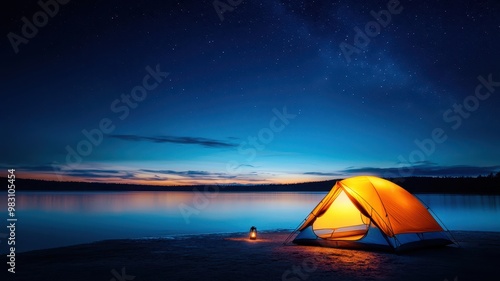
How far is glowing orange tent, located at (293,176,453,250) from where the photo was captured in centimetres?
1258

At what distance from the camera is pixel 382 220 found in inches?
498

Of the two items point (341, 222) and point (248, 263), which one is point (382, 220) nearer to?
point (341, 222)

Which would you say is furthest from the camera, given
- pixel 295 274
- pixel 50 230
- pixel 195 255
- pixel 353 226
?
pixel 50 230

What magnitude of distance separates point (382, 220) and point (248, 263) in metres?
4.62

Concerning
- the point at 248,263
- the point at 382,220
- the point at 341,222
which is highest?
the point at 382,220

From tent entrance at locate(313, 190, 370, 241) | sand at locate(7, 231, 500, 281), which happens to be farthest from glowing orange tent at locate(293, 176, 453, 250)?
sand at locate(7, 231, 500, 281)

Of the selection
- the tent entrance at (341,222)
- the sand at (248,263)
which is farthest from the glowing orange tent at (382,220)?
the sand at (248,263)

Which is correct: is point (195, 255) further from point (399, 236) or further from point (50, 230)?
point (50, 230)

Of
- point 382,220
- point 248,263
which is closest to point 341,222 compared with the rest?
point 382,220

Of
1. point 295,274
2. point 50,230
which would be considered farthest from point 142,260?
point 50,230

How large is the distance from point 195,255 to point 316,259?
3.38 meters

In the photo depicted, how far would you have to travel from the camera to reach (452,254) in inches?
471

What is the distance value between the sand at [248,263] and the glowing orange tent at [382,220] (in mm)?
439

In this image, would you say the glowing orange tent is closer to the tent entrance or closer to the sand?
the tent entrance
